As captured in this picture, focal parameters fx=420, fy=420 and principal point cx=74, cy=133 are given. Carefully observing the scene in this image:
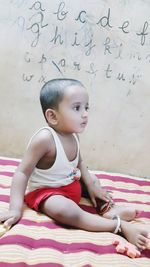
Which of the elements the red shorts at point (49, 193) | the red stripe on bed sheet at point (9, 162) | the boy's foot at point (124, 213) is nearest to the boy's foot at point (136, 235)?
the boy's foot at point (124, 213)

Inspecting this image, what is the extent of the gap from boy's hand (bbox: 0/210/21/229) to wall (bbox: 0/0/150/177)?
2.85 ft

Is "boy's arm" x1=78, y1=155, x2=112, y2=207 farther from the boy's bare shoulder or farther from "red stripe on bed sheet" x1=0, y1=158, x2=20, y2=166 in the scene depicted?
"red stripe on bed sheet" x1=0, y1=158, x2=20, y2=166

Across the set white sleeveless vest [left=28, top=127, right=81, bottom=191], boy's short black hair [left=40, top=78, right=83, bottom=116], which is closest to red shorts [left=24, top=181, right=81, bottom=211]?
white sleeveless vest [left=28, top=127, right=81, bottom=191]

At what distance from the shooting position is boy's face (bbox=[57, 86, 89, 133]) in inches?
55.5

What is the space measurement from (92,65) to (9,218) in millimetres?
999

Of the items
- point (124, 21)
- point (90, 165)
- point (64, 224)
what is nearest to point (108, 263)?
point (64, 224)

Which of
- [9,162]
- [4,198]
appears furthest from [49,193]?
[9,162]

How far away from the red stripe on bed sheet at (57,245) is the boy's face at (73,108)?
41 cm

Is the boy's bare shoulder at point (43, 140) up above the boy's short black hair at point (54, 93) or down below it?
below

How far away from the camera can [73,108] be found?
1.42 metres

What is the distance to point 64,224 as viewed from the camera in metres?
1.34

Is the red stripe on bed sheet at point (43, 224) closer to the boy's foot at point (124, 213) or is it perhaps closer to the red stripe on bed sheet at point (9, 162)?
the boy's foot at point (124, 213)

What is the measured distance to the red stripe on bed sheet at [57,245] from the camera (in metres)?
1.18

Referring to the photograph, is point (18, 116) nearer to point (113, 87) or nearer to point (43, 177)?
point (113, 87)
